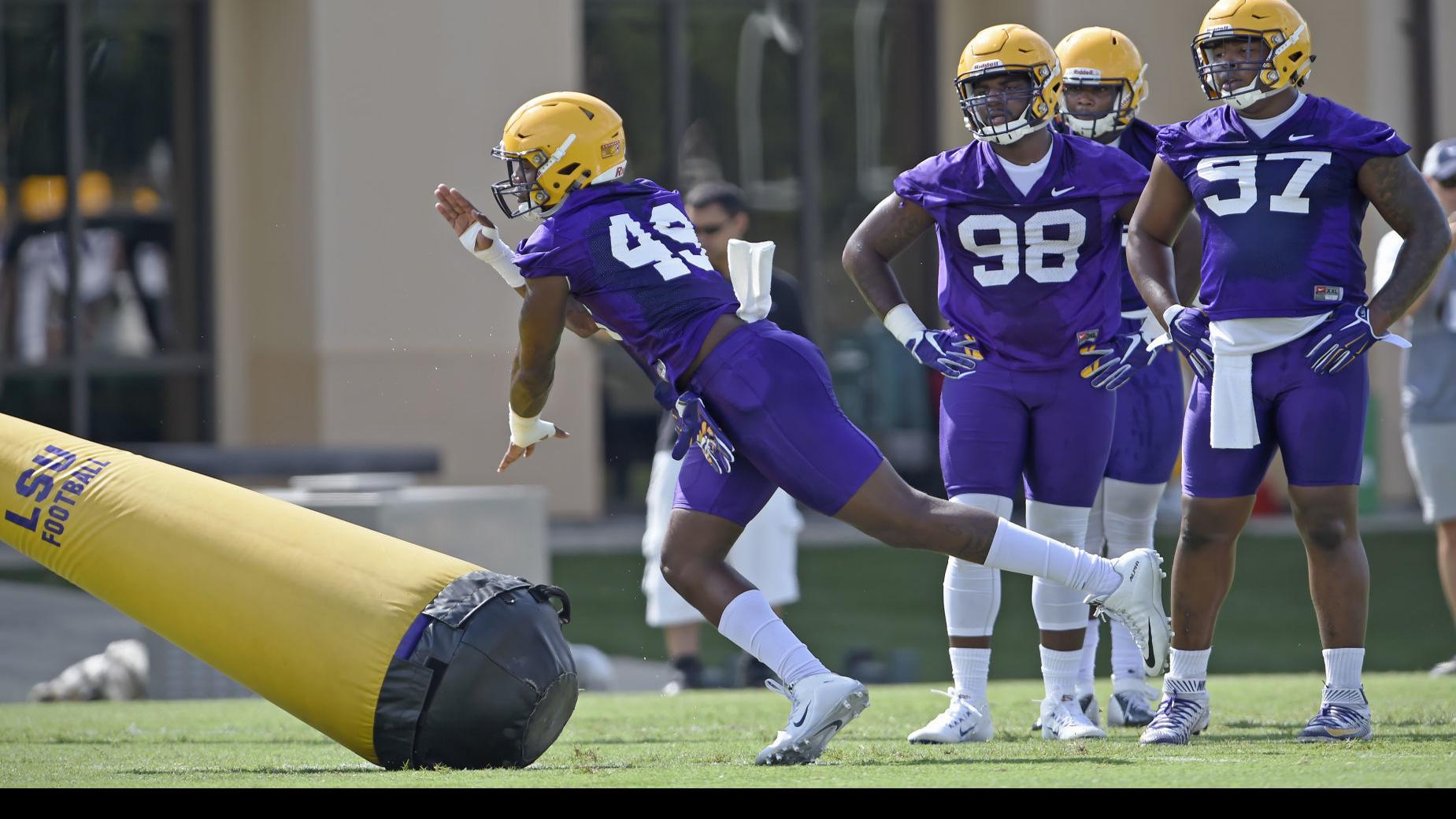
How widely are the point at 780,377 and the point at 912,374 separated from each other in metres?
11.3

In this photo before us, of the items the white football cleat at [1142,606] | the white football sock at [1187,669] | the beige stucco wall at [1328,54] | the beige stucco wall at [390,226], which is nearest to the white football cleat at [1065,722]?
the white football sock at [1187,669]

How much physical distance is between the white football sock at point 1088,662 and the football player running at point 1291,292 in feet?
2.64

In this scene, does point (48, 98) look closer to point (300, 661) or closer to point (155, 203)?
point (155, 203)

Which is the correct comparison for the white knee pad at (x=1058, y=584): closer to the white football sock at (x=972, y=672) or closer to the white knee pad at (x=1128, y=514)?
the white football sock at (x=972, y=672)

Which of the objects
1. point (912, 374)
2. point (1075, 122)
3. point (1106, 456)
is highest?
point (1075, 122)

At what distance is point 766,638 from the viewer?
5.08m

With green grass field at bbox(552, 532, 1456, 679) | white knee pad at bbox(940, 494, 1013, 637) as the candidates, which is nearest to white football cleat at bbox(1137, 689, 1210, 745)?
white knee pad at bbox(940, 494, 1013, 637)

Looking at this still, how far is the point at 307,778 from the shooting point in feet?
15.9

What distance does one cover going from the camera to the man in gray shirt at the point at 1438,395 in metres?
8.06

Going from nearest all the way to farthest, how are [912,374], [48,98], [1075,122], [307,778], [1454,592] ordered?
1. [307,778]
2. [1075,122]
3. [1454,592]
4. [48,98]
5. [912,374]

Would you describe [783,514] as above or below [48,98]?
below
